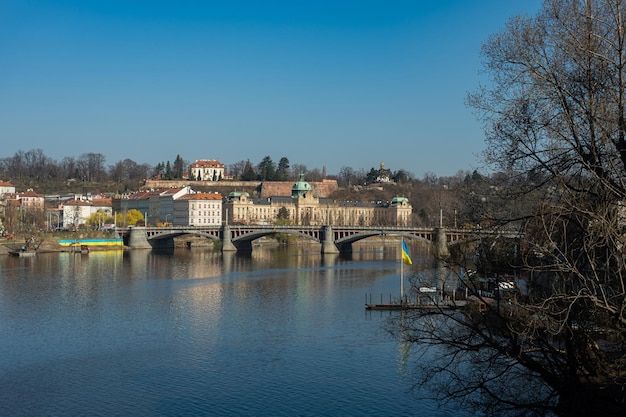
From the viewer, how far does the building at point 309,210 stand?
124m

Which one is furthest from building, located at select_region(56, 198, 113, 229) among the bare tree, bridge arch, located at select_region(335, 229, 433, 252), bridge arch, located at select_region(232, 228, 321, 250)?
the bare tree

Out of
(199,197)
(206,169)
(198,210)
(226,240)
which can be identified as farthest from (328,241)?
(206,169)

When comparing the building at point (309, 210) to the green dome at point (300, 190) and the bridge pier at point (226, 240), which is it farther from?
the bridge pier at point (226, 240)

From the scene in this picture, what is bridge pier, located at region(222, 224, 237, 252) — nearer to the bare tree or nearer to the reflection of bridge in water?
the reflection of bridge in water

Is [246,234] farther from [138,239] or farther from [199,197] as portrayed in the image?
[199,197]

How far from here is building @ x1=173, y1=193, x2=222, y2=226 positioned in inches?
4550

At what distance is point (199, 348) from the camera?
26.5 m

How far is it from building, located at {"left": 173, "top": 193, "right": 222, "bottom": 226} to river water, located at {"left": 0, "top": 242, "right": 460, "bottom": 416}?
217 feet

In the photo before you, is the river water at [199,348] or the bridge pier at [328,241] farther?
the bridge pier at [328,241]

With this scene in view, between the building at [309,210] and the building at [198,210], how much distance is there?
11.9ft

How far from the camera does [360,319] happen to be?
3184 cm

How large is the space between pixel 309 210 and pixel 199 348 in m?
103

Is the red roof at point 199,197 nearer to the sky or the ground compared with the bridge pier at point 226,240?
nearer to the sky

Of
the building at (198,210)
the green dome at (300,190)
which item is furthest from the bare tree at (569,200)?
the green dome at (300,190)
